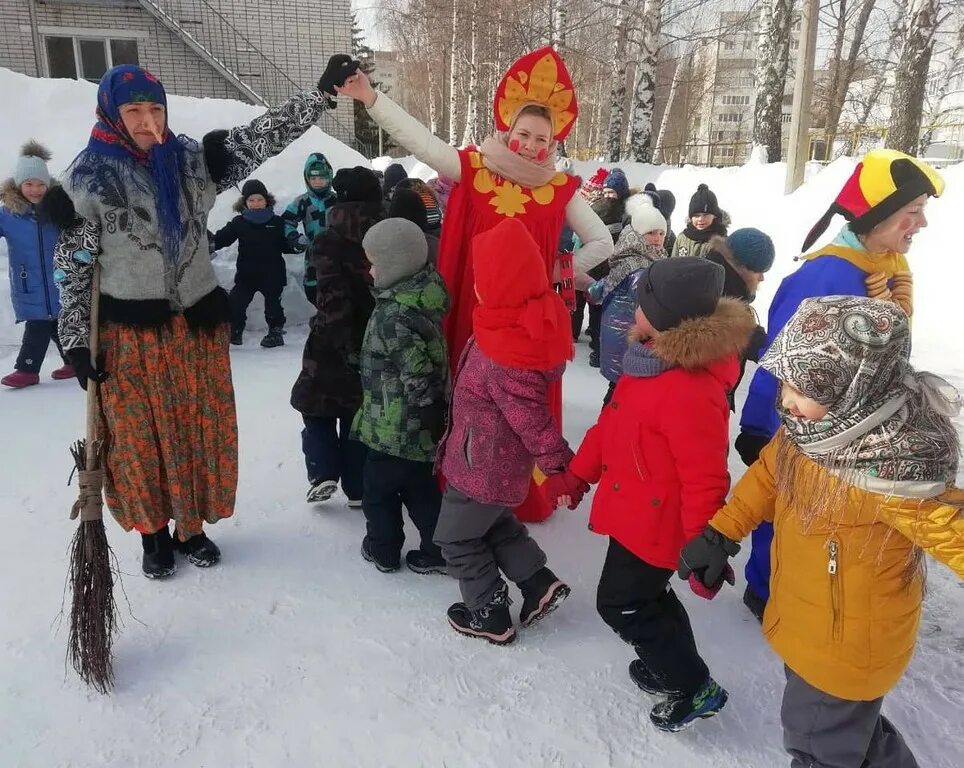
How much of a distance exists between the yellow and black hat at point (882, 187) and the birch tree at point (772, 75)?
40.3 ft

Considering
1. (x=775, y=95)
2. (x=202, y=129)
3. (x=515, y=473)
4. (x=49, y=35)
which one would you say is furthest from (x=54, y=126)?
(x=775, y=95)

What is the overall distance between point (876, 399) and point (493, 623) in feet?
4.94

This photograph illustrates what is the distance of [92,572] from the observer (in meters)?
2.20

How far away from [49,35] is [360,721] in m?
15.5

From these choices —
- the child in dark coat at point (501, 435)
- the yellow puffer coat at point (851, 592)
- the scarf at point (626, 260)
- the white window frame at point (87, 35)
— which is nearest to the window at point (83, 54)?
the white window frame at point (87, 35)

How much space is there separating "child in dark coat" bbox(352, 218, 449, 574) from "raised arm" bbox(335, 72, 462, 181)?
0.29m

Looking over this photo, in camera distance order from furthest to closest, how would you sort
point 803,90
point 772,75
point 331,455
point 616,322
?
1. point 772,75
2. point 803,90
3. point 616,322
4. point 331,455

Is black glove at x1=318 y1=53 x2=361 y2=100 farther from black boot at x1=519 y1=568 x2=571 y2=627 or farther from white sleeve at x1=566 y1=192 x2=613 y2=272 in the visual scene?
black boot at x1=519 y1=568 x2=571 y2=627

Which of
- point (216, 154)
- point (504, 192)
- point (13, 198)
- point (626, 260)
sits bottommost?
point (626, 260)

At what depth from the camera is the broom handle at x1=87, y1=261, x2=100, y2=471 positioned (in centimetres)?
231

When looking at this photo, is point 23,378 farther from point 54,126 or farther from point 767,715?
point 767,715

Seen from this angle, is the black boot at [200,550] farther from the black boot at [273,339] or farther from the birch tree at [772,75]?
the birch tree at [772,75]

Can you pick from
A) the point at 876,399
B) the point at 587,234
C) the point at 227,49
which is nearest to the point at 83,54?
the point at 227,49

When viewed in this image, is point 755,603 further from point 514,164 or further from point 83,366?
point 83,366
